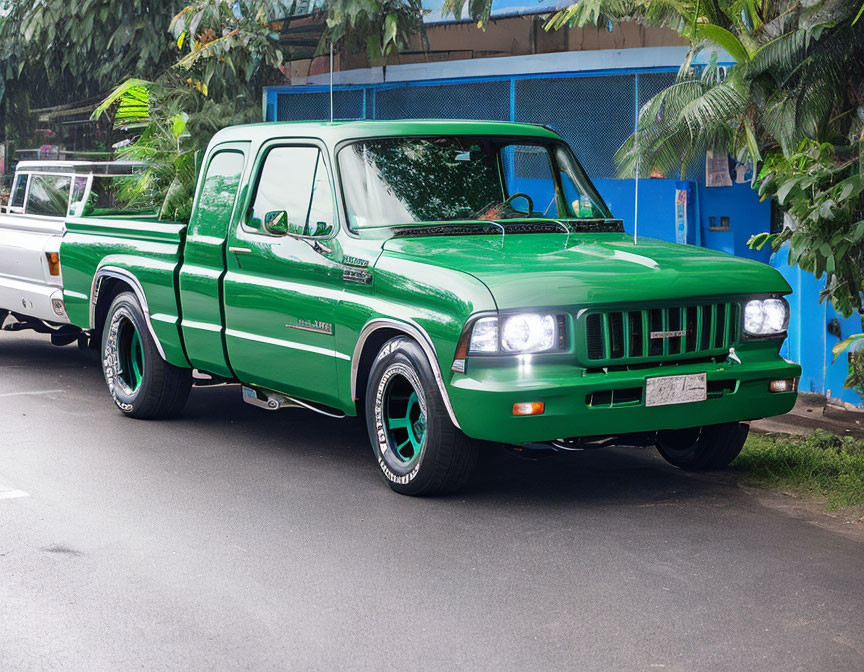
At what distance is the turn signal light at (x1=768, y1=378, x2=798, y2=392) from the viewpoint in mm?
6746

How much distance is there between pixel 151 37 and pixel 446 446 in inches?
453

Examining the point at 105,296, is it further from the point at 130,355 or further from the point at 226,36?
the point at 226,36

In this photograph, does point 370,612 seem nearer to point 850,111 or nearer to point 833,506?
point 833,506

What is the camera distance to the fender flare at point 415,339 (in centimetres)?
636

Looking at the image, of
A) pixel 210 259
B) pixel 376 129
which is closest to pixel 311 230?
pixel 376 129

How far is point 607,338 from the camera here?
6293 mm

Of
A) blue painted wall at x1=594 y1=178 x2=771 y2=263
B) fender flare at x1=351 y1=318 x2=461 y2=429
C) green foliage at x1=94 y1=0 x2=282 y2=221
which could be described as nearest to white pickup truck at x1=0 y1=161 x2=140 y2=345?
green foliage at x1=94 y1=0 x2=282 y2=221

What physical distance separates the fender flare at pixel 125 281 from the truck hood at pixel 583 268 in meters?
2.46

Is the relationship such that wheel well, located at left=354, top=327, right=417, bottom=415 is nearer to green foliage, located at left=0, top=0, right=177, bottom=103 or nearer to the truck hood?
the truck hood

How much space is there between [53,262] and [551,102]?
553 centimetres

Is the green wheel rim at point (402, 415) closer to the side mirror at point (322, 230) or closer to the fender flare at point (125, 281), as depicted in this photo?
the side mirror at point (322, 230)

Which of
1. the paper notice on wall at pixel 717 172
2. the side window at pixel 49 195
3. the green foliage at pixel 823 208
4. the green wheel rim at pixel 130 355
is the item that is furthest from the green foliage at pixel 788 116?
the side window at pixel 49 195

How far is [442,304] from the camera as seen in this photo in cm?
634

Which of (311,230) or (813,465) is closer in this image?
(813,465)
